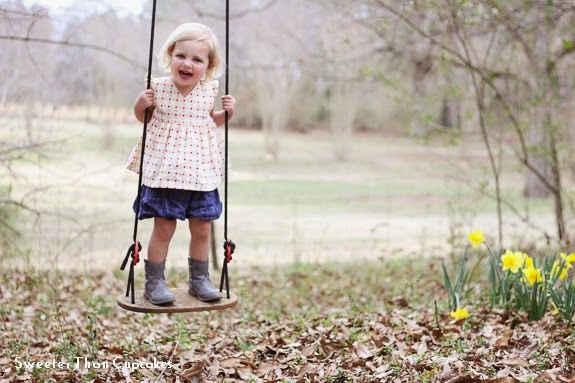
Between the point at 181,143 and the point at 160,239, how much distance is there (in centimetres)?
49

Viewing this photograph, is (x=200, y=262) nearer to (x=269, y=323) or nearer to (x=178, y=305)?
(x=178, y=305)

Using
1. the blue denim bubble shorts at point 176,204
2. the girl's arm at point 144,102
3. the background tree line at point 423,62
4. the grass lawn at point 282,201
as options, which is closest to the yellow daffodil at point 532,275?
the background tree line at point 423,62

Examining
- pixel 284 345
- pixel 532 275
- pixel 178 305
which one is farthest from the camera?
pixel 532 275

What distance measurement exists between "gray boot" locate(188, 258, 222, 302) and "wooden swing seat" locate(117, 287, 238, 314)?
3 centimetres

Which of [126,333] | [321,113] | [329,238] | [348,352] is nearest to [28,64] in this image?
[126,333]

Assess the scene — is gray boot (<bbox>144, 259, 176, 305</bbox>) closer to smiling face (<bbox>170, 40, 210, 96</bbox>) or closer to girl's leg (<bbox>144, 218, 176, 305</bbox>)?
girl's leg (<bbox>144, 218, 176, 305</bbox>)

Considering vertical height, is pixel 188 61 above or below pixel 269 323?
above

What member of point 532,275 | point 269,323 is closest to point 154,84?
point 269,323

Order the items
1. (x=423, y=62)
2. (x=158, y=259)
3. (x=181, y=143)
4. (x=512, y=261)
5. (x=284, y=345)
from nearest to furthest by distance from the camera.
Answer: (x=181, y=143) < (x=158, y=259) < (x=284, y=345) < (x=512, y=261) < (x=423, y=62)

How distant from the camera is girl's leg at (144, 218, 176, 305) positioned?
11.6 ft

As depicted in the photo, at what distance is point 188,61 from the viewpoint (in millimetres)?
3506

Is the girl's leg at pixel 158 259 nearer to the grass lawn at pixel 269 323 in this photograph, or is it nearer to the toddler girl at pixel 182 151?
the toddler girl at pixel 182 151

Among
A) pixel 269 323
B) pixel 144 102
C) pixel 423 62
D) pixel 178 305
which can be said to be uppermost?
pixel 423 62

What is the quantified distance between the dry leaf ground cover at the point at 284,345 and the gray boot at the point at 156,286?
356 millimetres
